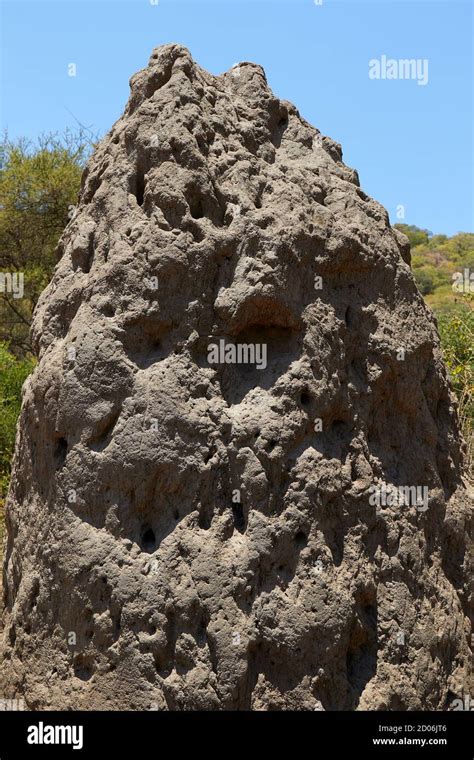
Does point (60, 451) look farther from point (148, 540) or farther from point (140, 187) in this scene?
point (140, 187)

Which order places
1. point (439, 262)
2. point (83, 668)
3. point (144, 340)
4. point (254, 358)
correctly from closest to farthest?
point (83, 668) < point (144, 340) < point (254, 358) < point (439, 262)

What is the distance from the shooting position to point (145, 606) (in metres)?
4.10

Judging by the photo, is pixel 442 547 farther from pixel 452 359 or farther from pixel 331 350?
pixel 452 359

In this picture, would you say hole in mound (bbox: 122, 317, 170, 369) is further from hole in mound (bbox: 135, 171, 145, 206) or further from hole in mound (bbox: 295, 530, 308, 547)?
hole in mound (bbox: 295, 530, 308, 547)

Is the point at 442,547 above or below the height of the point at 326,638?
above

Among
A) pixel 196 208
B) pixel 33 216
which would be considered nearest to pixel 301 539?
pixel 196 208

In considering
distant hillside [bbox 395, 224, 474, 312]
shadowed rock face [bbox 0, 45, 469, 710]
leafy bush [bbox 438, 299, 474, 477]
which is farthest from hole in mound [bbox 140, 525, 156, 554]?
distant hillside [bbox 395, 224, 474, 312]

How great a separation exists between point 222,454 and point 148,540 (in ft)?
1.64

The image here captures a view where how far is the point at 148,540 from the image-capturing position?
425 centimetres

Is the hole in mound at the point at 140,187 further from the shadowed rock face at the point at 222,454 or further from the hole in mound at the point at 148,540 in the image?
the hole in mound at the point at 148,540

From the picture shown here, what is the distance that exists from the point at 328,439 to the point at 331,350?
42 cm

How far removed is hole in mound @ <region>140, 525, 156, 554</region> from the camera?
4223 mm
